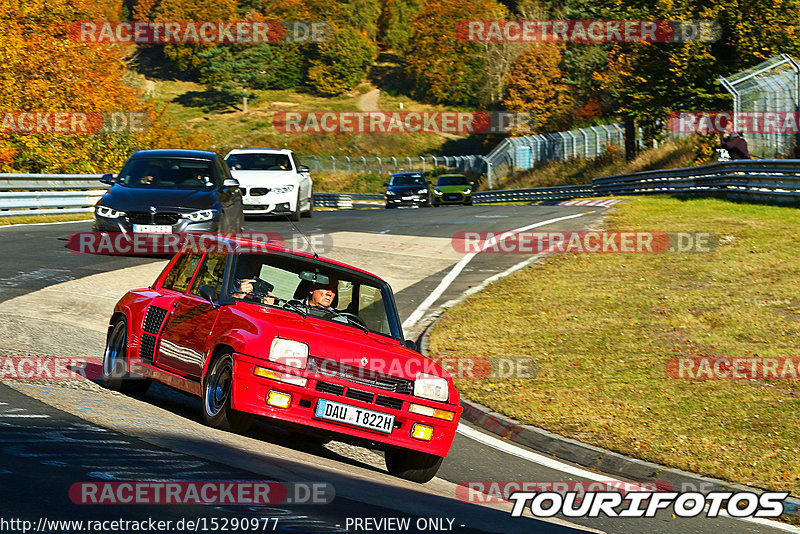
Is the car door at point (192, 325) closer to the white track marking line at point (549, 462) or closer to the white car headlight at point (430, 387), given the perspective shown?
the white car headlight at point (430, 387)

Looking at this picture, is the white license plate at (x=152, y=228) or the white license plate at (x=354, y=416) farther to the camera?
the white license plate at (x=152, y=228)

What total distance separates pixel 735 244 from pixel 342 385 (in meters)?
15.4

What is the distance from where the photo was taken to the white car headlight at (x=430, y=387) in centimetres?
730

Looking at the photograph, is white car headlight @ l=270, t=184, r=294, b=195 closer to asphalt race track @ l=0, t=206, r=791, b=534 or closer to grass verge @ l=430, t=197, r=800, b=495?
grass verge @ l=430, t=197, r=800, b=495

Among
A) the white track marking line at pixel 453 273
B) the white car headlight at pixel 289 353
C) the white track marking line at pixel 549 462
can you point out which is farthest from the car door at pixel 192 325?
the white track marking line at pixel 453 273

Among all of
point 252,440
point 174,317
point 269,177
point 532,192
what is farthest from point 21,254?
point 532,192

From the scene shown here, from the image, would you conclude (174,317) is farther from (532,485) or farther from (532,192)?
(532,192)

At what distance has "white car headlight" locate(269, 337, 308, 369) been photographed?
6980 millimetres

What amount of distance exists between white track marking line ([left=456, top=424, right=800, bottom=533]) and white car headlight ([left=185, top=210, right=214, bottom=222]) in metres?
8.35

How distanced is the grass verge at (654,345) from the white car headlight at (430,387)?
2195 millimetres

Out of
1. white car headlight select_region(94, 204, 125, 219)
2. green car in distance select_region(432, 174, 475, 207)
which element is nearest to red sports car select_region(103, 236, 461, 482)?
white car headlight select_region(94, 204, 125, 219)

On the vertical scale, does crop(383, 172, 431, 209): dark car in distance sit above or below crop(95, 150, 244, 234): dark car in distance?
below

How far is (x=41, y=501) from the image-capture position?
4484 millimetres

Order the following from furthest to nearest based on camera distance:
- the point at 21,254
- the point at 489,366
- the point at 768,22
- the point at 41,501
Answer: the point at 768,22
the point at 21,254
the point at 489,366
the point at 41,501
